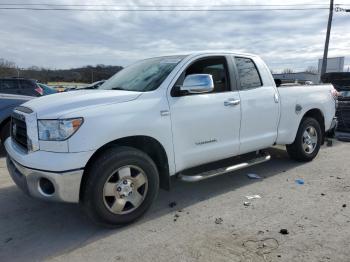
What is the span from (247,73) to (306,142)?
1.99 meters

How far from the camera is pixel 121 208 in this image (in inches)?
147

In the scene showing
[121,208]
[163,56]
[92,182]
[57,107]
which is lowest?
[121,208]

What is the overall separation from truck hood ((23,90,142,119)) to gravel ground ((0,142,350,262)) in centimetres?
130

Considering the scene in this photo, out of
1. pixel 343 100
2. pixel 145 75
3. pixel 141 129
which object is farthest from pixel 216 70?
pixel 343 100

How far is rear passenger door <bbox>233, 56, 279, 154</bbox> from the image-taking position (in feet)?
16.0

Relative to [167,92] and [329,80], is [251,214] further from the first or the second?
[329,80]

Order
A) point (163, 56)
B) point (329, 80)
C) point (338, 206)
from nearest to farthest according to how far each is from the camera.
Answer: point (338, 206), point (163, 56), point (329, 80)

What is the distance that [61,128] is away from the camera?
3.36m

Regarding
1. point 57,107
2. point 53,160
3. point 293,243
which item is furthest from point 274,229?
point 57,107

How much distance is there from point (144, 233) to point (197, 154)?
47.1 inches

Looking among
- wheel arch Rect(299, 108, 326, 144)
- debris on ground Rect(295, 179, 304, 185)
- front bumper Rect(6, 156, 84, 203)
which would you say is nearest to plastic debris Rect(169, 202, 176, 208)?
front bumper Rect(6, 156, 84, 203)

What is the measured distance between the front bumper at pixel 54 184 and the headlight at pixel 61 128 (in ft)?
1.12

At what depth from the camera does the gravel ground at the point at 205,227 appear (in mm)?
3229

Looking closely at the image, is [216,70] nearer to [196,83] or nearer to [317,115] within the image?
[196,83]
